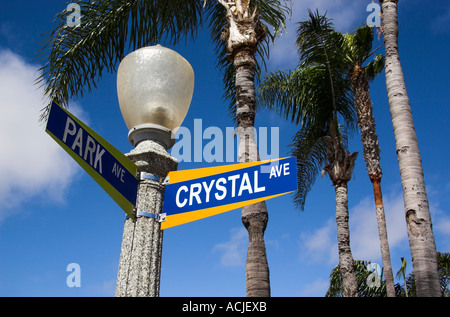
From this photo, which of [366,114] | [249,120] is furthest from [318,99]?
[249,120]

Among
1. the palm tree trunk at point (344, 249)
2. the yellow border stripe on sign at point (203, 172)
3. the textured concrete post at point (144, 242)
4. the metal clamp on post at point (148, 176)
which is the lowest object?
the textured concrete post at point (144, 242)

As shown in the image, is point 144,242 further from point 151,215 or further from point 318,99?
point 318,99

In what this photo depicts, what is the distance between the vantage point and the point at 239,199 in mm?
2920

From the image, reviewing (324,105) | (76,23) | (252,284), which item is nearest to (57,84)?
(76,23)

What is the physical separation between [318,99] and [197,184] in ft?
36.4

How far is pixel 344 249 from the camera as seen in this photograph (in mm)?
11281

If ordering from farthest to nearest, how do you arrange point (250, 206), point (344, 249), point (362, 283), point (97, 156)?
point (362, 283) < point (344, 249) < point (250, 206) < point (97, 156)

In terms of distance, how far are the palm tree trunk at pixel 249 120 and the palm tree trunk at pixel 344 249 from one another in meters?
6.13

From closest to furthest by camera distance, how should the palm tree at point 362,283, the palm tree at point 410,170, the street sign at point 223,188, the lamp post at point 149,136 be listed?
the lamp post at point 149,136 < the street sign at point 223,188 < the palm tree at point 410,170 < the palm tree at point 362,283

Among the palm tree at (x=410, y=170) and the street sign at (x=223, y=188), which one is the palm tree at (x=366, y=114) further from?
the street sign at (x=223, y=188)

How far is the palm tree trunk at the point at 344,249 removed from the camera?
1095cm

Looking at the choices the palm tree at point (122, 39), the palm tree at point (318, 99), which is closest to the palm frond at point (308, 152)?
the palm tree at point (318, 99)

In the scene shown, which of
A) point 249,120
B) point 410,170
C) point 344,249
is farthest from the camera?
point 344,249

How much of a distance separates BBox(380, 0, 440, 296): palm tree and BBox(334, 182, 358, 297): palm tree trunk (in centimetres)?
659
